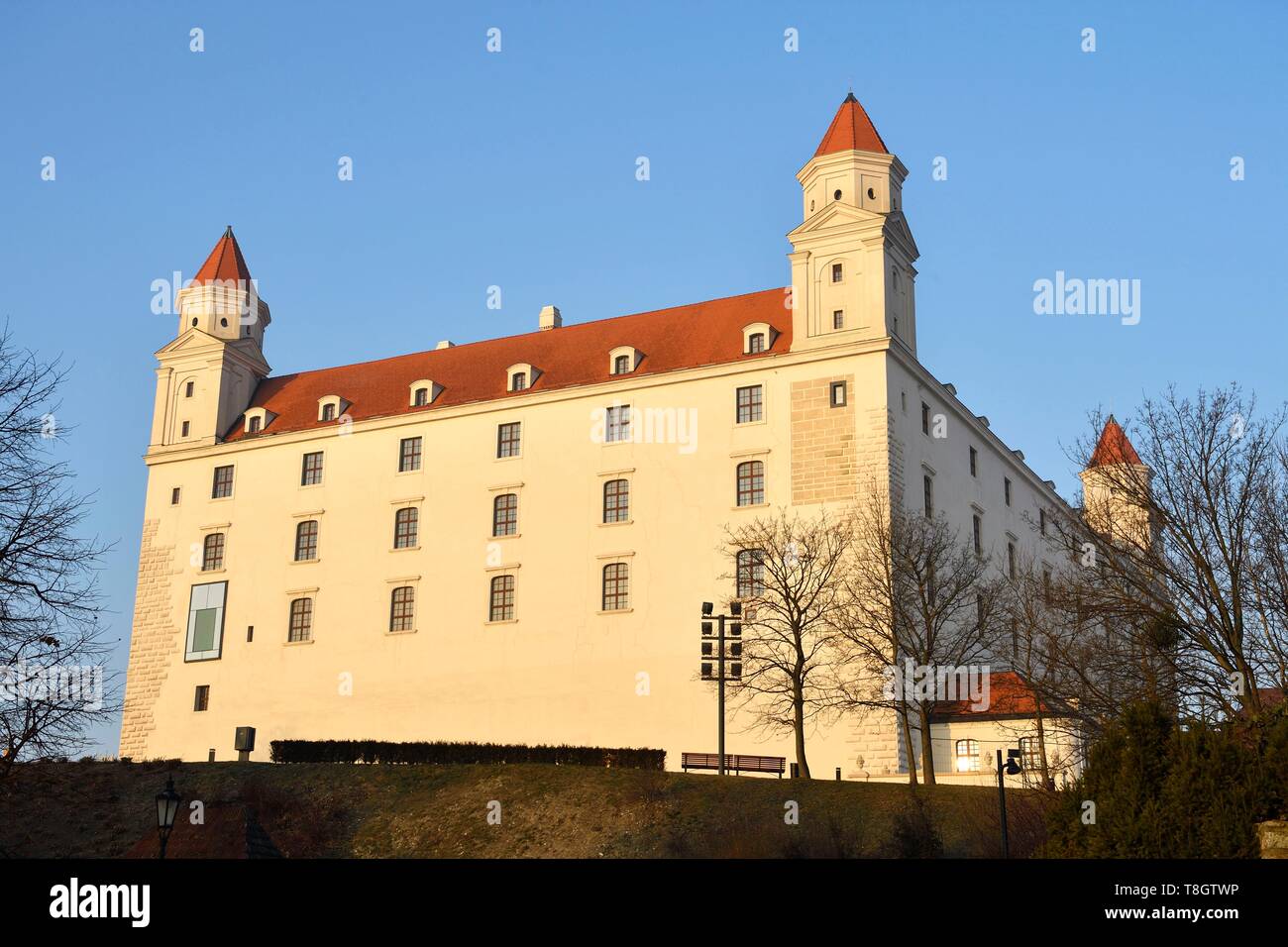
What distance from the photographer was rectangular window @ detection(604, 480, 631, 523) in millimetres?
44688

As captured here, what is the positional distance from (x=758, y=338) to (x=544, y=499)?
917cm

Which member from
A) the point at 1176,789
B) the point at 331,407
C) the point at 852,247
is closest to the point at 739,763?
the point at 852,247

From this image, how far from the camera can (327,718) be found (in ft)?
154

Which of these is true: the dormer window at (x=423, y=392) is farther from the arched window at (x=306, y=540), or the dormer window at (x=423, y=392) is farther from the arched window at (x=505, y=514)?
the arched window at (x=306, y=540)

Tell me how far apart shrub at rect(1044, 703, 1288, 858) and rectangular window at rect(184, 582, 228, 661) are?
1635 inches

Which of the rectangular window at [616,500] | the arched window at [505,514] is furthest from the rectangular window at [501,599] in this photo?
the rectangular window at [616,500]

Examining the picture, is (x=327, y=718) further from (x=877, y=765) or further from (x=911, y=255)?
(x=911, y=255)

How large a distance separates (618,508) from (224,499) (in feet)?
55.8

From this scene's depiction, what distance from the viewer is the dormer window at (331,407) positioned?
169 feet

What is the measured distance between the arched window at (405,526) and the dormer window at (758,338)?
1351 cm

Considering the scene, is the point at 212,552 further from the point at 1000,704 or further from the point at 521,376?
the point at 1000,704

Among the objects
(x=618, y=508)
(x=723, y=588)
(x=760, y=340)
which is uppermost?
(x=760, y=340)

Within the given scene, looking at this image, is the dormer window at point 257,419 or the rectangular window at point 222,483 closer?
the rectangular window at point 222,483
